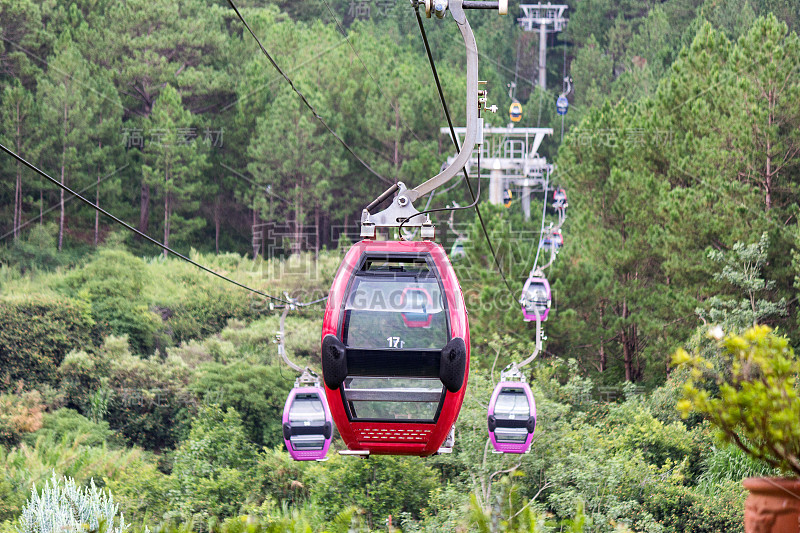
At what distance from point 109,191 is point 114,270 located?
4.75 meters

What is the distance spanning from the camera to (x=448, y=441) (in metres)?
8.25

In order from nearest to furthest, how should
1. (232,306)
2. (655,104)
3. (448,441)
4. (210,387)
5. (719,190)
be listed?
(448,441)
(719,190)
(655,104)
(210,387)
(232,306)

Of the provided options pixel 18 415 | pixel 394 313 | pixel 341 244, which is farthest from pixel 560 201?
pixel 394 313

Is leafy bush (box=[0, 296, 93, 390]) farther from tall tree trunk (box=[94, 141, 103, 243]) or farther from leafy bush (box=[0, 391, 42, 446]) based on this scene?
tall tree trunk (box=[94, 141, 103, 243])

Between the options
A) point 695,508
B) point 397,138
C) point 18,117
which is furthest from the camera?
point 397,138

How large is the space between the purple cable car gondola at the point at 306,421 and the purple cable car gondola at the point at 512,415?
214 cm

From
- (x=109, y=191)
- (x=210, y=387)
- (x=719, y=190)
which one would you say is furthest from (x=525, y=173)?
(x=109, y=191)

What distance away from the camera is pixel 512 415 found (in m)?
13.1

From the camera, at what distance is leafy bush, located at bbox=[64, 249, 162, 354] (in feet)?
112

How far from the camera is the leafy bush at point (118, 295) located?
112ft

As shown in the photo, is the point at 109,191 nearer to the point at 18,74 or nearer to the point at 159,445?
the point at 18,74

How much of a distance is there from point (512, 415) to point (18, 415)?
20.7 meters

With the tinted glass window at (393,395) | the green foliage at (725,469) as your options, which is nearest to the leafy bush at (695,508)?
the green foliage at (725,469)

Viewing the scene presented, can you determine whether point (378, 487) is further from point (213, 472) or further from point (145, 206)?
point (145, 206)
